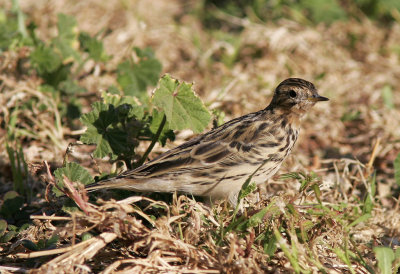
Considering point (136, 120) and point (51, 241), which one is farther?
→ point (136, 120)

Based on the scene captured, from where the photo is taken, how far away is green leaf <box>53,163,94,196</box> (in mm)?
4613

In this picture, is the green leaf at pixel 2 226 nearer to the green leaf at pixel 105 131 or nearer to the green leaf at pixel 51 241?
the green leaf at pixel 51 241

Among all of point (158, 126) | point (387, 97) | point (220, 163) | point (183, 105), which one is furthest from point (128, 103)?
point (387, 97)

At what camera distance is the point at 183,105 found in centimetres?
481

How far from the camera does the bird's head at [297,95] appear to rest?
5.36 m

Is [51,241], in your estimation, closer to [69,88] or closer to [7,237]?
[7,237]

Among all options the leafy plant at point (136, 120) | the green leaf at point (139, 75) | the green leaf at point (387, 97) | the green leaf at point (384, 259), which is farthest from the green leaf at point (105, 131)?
the green leaf at point (387, 97)

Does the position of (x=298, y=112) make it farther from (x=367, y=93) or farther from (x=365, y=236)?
(x=367, y=93)

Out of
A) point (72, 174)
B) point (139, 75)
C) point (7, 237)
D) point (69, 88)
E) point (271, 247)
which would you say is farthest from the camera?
point (69, 88)

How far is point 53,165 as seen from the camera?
589cm

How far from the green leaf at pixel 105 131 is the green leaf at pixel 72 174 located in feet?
0.61

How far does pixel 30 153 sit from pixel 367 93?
489 centimetres

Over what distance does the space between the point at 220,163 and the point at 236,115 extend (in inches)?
87.5

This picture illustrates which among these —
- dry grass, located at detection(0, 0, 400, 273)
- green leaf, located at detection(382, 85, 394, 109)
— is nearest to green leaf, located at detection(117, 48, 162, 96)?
dry grass, located at detection(0, 0, 400, 273)
